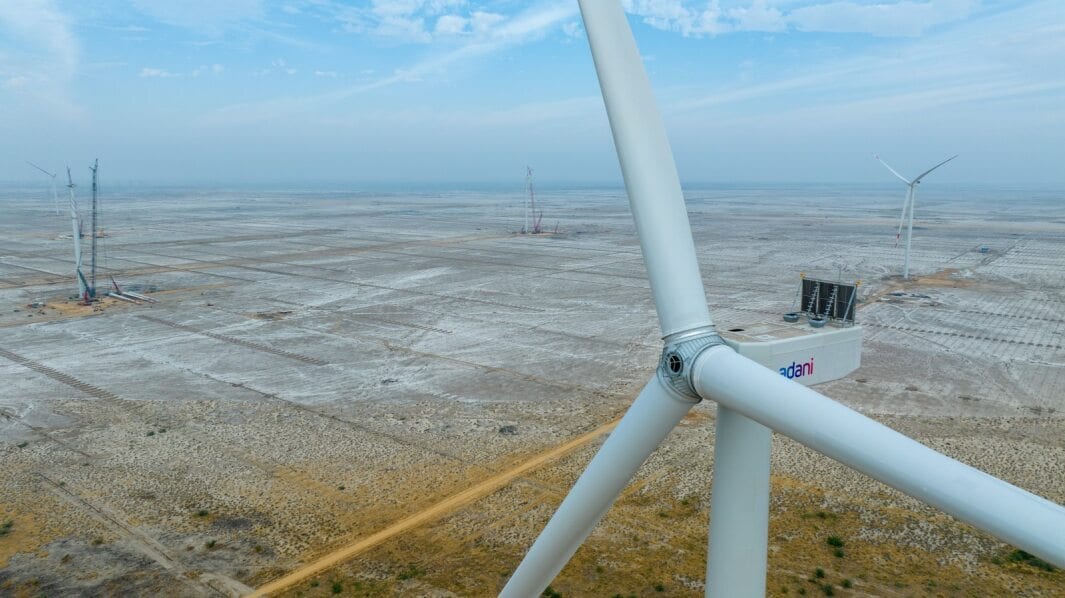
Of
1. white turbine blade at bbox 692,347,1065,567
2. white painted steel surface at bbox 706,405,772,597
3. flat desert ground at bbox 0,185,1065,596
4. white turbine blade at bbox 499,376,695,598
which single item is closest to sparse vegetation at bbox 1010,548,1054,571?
flat desert ground at bbox 0,185,1065,596

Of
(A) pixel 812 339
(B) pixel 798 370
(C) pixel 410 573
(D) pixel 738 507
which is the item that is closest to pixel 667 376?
(D) pixel 738 507

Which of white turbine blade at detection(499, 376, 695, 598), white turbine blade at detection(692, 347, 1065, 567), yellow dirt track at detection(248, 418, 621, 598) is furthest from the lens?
yellow dirt track at detection(248, 418, 621, 598)

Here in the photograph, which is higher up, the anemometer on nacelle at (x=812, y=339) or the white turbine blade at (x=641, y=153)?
the white turbine blade at (x=641, y=153)

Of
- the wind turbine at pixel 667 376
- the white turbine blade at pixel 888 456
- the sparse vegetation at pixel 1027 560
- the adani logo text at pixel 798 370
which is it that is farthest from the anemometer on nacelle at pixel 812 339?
the sparse vegetation at pixel 1027 560

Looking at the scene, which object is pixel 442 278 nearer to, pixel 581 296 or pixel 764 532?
pixel 581 296

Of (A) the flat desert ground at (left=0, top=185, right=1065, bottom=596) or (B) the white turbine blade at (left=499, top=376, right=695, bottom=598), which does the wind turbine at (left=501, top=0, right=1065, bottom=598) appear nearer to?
(B) the white turbine blade at (left=499, top=376, right=695, bottom=598)

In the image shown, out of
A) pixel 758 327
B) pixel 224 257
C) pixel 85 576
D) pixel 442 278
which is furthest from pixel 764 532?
pixel 224 257

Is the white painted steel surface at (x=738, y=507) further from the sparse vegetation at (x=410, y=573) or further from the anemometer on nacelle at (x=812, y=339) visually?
the sparse vegetation at (x=410, y=573)
